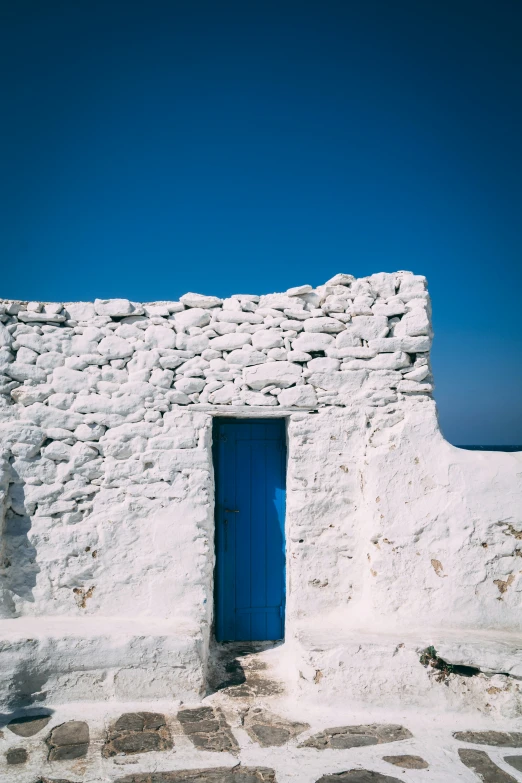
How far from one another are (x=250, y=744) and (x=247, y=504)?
1.97 m

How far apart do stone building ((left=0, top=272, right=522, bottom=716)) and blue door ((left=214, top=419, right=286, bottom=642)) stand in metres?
0.02

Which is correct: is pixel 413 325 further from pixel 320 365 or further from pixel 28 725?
pixel 28 725

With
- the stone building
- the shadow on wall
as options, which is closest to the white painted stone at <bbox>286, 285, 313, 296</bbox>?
the stone building

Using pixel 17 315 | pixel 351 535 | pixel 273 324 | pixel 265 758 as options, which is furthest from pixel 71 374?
pixel 265 758

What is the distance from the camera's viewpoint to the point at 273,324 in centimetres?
482

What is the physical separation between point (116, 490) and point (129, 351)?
1.20 metres

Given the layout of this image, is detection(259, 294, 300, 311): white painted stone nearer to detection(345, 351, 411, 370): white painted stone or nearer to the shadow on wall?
detection(345, 351, 411, 370): white painted stone

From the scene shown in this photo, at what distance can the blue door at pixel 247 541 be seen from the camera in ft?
16.3

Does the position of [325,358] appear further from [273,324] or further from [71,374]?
[71,374]

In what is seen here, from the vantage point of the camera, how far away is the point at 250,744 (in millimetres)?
3480

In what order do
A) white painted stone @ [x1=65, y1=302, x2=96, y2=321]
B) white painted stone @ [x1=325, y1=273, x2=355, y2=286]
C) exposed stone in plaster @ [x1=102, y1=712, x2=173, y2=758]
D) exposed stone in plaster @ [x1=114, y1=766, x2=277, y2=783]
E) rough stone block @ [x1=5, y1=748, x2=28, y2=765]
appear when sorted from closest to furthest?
1. exposed stone in plaster @ [x1=114, y1=766, x2=277, y2=783]
2. rough stone block @ [x1=5, y1=748, x2=28, y2=765]
3. exposed stone in plaster @ [x1=102, y1=712, x2=173, y2=758]
4. white painted stone @ [x1=65, y1=302, x2=96, y2=321]
5. white painted stone @ [x1=325, y1=273, x2=355, y2=286]

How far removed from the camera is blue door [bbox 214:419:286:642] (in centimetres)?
496

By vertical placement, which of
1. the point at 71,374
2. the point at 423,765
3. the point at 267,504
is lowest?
the point at 423,765

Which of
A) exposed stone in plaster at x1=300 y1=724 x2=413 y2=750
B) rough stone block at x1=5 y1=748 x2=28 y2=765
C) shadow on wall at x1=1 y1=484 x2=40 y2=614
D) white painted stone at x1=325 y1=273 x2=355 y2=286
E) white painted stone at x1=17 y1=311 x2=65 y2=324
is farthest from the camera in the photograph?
white painted stone at x1=325 y1=273 x2=355 y2=286
